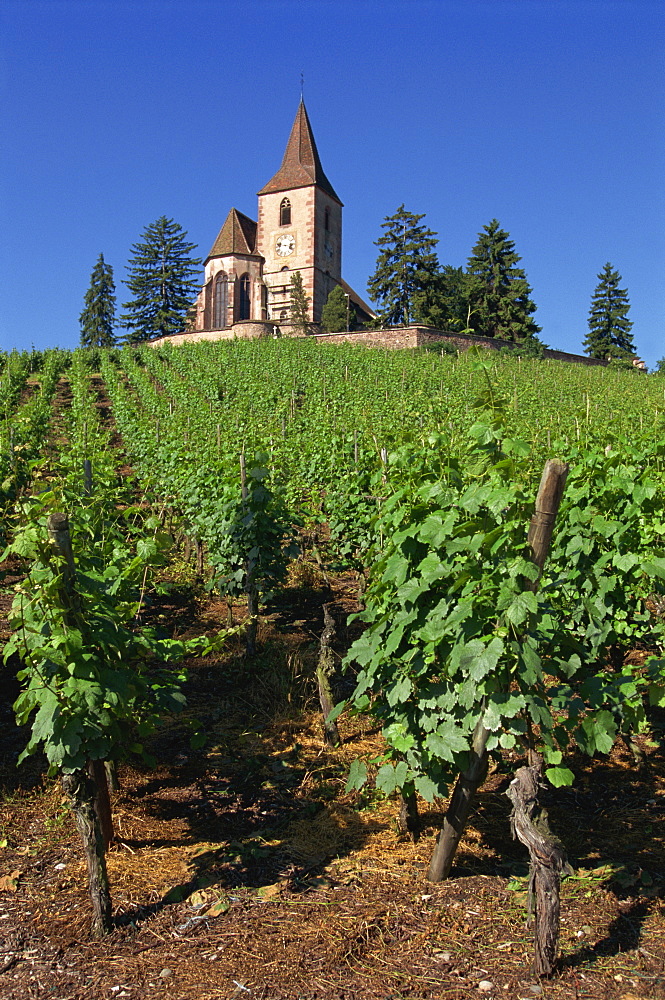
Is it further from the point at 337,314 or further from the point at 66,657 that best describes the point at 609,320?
the point at 66,657

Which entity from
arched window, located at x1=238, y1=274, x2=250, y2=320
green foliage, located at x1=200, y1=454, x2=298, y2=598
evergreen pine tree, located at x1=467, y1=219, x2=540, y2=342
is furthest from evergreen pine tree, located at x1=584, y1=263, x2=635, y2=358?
green foliage, located at x1=200, y1=454, x2=298, y2=598

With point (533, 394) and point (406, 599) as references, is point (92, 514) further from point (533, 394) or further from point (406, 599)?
point (533, 394)

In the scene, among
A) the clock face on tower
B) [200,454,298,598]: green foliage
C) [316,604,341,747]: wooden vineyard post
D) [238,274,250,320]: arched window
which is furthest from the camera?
the clock face on tower

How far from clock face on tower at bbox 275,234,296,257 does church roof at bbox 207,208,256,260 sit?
6.22 feet

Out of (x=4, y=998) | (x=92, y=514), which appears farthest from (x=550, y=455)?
(x=4, y=998)

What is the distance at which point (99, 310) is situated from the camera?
56.5 m

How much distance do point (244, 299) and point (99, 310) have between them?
49.6 ft

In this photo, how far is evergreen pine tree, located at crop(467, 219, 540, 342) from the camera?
42.5 m

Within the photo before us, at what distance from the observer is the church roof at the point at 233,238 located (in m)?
49.1

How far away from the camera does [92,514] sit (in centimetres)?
463

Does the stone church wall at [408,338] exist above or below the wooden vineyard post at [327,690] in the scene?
above

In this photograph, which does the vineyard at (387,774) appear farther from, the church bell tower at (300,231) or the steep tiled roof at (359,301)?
the steep tiled roof at (359,301)

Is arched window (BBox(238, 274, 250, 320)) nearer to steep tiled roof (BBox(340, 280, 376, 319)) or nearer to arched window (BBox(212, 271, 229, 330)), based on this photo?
arched window (BBox(212, 271, 229, 330))

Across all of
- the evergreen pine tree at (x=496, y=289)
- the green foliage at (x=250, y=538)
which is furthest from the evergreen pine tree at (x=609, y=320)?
the green foliage at (x=250, y=538)
